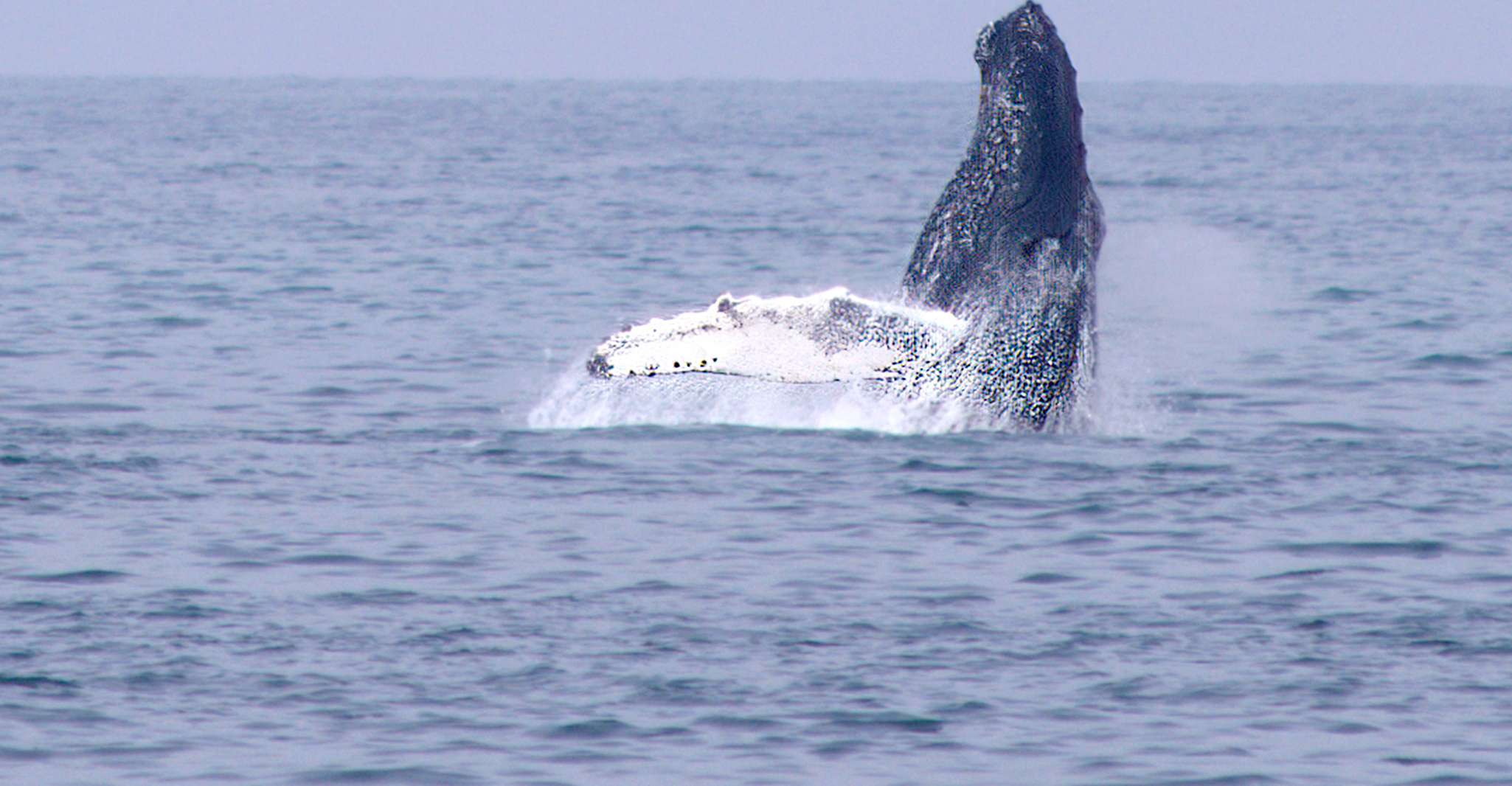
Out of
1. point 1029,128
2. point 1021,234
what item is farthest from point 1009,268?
point 1029,128

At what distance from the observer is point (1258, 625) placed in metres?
13.4

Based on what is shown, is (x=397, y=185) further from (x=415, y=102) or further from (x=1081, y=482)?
(x=415, y=102)

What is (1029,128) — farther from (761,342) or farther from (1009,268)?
(761,342)

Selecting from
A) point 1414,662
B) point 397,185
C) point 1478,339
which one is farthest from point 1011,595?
point 397,185

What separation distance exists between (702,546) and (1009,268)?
4184mm

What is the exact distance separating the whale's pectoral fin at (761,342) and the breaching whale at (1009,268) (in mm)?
85

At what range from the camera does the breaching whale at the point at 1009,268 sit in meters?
17.9

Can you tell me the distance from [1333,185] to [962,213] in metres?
41.8

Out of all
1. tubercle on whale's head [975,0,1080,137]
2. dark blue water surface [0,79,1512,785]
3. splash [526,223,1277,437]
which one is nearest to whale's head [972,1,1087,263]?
tubercle on whale's head [975,0,1080,137]

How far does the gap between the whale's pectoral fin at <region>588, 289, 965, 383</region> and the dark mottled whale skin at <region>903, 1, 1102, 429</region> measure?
1.06 m

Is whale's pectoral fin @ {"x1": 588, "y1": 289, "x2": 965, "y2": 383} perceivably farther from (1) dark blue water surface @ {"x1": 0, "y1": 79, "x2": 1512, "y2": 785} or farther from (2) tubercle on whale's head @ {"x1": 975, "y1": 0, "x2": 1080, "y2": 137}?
(2) tubercle on whale's head @ {"x1": 975, "y1": 0, "x2": 1080, "y2": 137}

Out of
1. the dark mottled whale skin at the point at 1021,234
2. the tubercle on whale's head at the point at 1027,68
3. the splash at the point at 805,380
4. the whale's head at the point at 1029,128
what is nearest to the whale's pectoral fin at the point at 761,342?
the splash at the point at 805,380

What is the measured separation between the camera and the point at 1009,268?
1822 centimetres

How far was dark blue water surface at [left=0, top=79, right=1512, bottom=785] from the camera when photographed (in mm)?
11383
